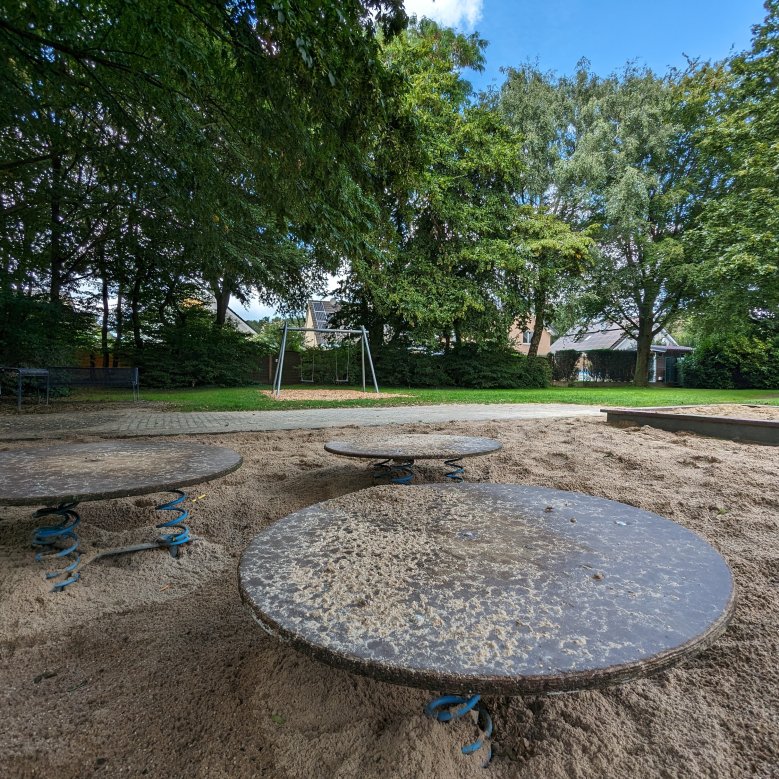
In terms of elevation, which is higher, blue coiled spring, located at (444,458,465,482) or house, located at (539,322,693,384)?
house, located at (539,322,693,384)

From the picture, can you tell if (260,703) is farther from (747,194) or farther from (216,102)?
(747,194)

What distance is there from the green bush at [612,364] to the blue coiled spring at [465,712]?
2781 cm

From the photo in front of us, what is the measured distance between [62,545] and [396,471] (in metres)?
2.12

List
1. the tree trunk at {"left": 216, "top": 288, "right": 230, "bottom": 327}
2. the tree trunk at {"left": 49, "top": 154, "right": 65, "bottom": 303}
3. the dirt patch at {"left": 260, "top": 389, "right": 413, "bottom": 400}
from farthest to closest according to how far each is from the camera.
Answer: the tree trunk at {"left": 216, "top": 288, "right": 230, "bottom": 327}
the dirt patch at {"left": 260, "top": 389, "right": 413, "bottom": 400}
the tree trunk at {"left": 49, "top": 154, "right": 65, "bottom": 303}

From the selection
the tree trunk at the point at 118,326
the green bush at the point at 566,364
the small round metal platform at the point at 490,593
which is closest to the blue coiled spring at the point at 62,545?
the small round metal platform at the point at 490,593

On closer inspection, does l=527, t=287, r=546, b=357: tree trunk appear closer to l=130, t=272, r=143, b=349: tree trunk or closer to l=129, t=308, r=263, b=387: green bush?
l=129, t=308, r=263, b=387: green bush

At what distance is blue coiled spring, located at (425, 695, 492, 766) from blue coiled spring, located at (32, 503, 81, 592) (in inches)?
65.3

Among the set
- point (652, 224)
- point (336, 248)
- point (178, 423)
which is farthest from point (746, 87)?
point (178, 423)

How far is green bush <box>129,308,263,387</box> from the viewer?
15.0 metres

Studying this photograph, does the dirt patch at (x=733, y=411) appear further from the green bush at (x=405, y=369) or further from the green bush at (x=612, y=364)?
the green bush at (x=612, y=364)

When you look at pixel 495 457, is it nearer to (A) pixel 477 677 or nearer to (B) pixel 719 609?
(B) pixel 719 609

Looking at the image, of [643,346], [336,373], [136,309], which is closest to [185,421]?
[336,373]

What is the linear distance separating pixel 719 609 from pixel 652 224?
24.3 m

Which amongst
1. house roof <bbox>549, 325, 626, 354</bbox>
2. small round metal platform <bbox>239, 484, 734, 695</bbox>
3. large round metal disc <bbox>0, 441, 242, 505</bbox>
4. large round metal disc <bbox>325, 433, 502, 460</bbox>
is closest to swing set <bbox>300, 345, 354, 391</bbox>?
large round metal disc <bbox>325, 433, 502, 460</bbox>
